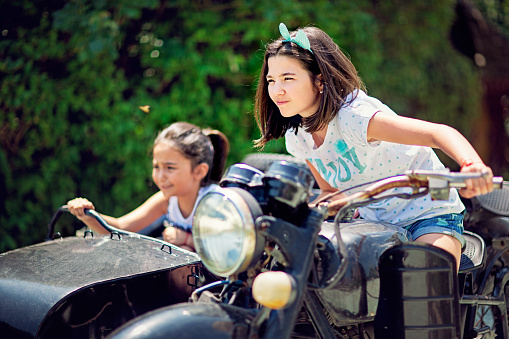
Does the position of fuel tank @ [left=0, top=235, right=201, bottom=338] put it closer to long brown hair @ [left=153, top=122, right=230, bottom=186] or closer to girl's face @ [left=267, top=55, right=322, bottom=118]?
girl's face @ [left=267, top=55, right=322, bottom=118]

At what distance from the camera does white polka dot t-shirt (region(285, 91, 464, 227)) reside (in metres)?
2.17

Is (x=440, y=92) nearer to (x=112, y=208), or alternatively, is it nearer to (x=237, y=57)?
(x=237, y=57)

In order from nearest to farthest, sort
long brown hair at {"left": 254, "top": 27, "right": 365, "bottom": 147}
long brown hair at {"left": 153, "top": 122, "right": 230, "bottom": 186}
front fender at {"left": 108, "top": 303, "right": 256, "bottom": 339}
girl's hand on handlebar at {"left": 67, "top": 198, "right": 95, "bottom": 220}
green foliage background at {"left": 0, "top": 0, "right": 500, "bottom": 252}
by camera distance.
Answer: front fender at {"left": 108, "top": 303, "right": 256, "bottom": 339} → long brown hair at {"left": 254, "top": 27, "right": 365, "bottom": 147} → girl's hand on handlebar at {"left": 67, "top": 198, "right": 95, "bottom": 220} → long brown hair at {"left": 153, "top": 122, "right": 230, "bottom": 186} → green foliage background at {"left": 0, "top": 0, "right": 500, "bottom": 252}

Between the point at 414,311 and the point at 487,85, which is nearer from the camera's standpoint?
the point at 414,311

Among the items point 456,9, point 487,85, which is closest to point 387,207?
point 456,9

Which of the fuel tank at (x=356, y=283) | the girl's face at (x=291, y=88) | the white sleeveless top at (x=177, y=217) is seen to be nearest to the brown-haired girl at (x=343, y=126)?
the girl's face at (x=291, y=88)

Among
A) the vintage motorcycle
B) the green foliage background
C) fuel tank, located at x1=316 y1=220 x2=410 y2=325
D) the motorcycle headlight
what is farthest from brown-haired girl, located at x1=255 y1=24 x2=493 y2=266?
the green foliage background

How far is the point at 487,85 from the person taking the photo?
31.0 ft

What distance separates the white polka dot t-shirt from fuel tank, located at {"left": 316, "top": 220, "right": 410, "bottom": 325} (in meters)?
0.48

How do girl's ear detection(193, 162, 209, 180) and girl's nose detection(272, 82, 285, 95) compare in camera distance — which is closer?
girl's nose detection(272, 82, 285, 95)

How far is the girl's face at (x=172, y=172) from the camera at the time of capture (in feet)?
10.3

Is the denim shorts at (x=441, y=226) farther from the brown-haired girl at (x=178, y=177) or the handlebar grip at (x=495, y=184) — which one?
the brown-haired girl at (x=178, y=177)

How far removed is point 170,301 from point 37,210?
2.59m

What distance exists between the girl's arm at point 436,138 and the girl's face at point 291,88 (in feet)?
0.87
